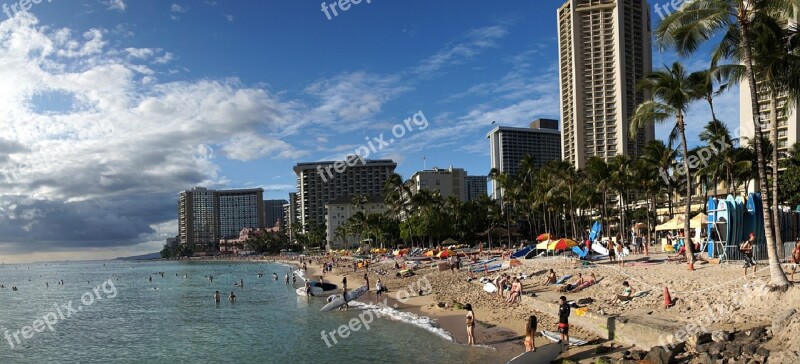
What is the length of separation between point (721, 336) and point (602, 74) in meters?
127

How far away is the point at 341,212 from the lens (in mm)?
167250

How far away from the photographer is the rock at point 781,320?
43.6 feet

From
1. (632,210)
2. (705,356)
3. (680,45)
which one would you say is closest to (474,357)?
(705,356)

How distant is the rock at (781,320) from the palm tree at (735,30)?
256cm

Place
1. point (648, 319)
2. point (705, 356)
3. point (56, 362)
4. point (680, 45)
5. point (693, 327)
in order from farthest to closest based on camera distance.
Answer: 1. point (56, 362)
2. point (680, 45)
3. point (648, 319)
4. point (693, 327)
5. point (705, 356)

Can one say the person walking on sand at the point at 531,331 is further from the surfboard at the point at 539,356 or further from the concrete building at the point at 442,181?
the concrete building at the point at 442,181

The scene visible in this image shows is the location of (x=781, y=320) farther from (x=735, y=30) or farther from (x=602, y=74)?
(x=602, y=74)

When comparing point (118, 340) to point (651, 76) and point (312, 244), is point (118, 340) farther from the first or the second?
point (312, 244)

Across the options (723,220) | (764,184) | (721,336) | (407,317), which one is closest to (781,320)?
(721,336)

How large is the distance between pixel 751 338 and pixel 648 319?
3.82m

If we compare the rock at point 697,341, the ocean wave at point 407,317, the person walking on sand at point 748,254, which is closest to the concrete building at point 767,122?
the person walking on sand at point 748,254

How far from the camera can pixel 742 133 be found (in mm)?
85000

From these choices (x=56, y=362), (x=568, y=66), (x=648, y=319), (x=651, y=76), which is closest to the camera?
(x=648, y=319)

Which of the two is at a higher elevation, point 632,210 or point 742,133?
point 742,133
